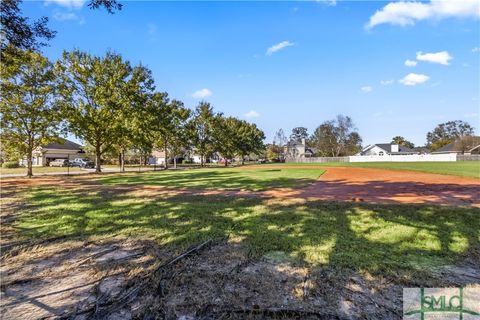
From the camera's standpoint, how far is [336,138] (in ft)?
271

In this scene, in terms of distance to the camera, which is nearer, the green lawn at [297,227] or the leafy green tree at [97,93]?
the green lawn at [297,227]

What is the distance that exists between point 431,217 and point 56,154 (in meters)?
60.7

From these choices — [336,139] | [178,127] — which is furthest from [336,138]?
[178,127]

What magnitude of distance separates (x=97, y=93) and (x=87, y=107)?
155 centimetres

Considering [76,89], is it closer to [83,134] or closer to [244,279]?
[83,134]

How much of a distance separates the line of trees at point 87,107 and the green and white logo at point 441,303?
16490 mm

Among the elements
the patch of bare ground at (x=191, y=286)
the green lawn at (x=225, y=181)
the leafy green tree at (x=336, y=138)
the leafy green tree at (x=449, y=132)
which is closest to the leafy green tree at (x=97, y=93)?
the green lawn at (x=225, y=181)

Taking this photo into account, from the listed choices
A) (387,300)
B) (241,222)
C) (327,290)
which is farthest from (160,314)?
(241,222)

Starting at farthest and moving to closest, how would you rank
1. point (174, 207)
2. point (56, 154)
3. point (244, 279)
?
point (56, 154)
point (174, 207)
point (244, 279)

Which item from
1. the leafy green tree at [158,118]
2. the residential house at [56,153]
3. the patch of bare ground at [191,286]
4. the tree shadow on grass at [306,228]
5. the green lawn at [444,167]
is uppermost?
the leafy green tree at [158,118]

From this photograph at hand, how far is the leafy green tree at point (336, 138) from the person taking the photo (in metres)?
81.8

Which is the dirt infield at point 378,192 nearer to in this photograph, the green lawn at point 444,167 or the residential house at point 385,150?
the green lawn at point 444,167

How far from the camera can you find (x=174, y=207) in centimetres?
734

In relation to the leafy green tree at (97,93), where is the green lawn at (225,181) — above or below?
below
